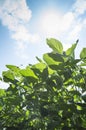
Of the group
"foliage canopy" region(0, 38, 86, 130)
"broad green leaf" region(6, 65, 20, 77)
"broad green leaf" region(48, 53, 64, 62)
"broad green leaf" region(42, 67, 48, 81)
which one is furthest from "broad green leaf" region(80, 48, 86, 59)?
"broad green leaf" region(6, 65, 20, 77)

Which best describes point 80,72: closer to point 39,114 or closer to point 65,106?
point 65,106

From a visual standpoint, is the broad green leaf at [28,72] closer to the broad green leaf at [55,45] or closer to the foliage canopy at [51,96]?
the foliage canopy at [51,96]

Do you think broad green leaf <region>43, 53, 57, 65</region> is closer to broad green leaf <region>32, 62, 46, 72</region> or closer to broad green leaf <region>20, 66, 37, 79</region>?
broad green leaf <region>32, 62, 46, 72</region>

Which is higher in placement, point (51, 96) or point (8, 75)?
point (8, 75)

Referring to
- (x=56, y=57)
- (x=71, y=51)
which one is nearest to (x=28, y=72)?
(x=56, y=57)

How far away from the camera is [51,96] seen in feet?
5.82

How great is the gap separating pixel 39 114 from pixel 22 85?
0.34 metres

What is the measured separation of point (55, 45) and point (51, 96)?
468 millimetres

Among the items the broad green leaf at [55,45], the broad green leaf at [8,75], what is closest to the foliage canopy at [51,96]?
the broad green leaf at [55,45]

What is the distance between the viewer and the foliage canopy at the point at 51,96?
5.57 feet

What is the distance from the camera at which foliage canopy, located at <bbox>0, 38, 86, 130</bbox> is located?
1697mm

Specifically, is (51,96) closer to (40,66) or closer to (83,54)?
(40,66)

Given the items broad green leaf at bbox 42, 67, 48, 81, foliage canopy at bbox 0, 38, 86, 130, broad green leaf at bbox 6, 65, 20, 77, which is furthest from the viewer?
broad green leaf at bbox 6, 65, 20, 77

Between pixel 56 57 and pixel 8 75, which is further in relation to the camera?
pixel 8 75
